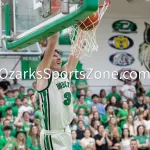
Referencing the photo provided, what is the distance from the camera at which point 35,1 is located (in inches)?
209

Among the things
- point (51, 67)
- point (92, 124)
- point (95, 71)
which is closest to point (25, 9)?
point (51, 67)

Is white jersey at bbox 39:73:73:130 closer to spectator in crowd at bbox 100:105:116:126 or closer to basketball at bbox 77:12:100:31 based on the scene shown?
basketball at bbox 77:12:100:31

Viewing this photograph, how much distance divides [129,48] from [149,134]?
16.9 ft

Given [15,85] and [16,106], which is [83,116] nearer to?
[16,106]

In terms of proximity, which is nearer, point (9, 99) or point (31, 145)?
point (31, 145)

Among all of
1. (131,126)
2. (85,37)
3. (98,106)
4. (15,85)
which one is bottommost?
(131,126)

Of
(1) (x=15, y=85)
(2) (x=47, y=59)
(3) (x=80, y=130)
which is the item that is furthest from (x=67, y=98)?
(1) (x=15, y=85)

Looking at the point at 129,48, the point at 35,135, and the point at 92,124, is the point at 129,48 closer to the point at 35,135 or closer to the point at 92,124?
the point at 92,124

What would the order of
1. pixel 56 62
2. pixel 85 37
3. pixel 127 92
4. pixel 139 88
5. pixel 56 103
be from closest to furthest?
pixel 85 37, pixel 56 103, pixel 56 62, pixel 127 92, pixel 139 88

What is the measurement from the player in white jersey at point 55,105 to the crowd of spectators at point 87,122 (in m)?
4.39

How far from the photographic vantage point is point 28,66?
14.3m

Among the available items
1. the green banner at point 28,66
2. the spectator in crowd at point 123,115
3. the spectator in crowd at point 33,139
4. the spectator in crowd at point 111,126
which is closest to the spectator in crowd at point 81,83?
the green banner at point 28,66

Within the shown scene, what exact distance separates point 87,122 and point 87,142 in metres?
0.94

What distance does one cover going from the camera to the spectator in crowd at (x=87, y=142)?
1072cm
